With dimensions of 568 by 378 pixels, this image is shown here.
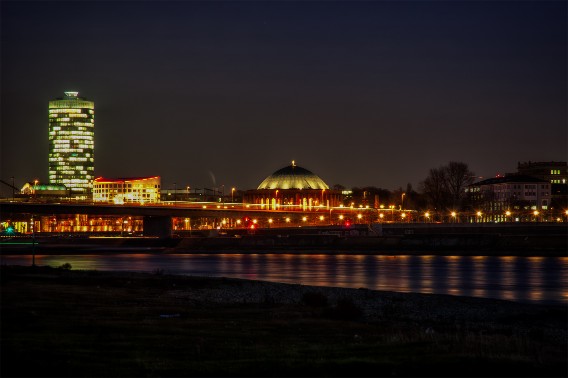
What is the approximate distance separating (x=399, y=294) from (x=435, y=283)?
1425 cm

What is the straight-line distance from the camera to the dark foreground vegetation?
2355 centimetres

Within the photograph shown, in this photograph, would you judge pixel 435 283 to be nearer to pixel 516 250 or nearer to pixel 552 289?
pixel 552 289

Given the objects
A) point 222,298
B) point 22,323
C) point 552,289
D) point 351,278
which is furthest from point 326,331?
point 351,278

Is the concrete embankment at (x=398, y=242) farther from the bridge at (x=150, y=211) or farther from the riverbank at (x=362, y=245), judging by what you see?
the bridge at (x=150, y=211)

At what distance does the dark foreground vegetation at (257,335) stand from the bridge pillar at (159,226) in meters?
119

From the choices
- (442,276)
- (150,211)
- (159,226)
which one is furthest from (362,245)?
(442,276)

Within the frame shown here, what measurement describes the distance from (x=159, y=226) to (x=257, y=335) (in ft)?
452

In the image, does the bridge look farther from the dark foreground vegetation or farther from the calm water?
the dark foreground vegetation

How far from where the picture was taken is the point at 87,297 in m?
38.0

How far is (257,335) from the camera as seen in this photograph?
2914 cm

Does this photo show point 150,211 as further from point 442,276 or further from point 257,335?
point 257,335

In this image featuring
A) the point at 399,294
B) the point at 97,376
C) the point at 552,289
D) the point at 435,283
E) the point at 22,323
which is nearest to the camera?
the point at 97,376

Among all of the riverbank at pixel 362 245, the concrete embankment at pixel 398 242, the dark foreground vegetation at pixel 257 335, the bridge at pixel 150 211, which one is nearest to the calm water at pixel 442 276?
the dark foreground vegetation at pixel 257 335

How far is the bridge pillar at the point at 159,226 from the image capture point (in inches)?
6476
